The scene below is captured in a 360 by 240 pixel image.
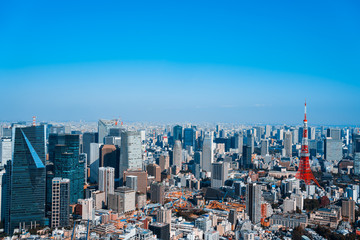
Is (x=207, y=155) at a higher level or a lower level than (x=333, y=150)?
lower

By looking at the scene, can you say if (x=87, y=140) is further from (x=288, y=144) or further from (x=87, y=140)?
(x=288, y=144)

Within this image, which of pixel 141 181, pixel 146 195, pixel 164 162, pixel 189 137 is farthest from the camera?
pixel 189 137

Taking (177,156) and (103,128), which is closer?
(177,156)

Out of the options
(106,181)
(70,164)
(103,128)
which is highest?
(103,128)

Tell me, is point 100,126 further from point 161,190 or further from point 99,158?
point 161,190

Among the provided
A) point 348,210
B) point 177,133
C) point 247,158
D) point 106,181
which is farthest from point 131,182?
point 177,133

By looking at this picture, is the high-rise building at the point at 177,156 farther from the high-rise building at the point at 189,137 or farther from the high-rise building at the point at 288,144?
the high-rise building at the point at 288,144

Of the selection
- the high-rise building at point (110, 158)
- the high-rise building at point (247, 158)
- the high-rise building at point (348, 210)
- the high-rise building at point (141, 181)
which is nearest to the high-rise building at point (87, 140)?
the high-rise building at point (110, 158)
